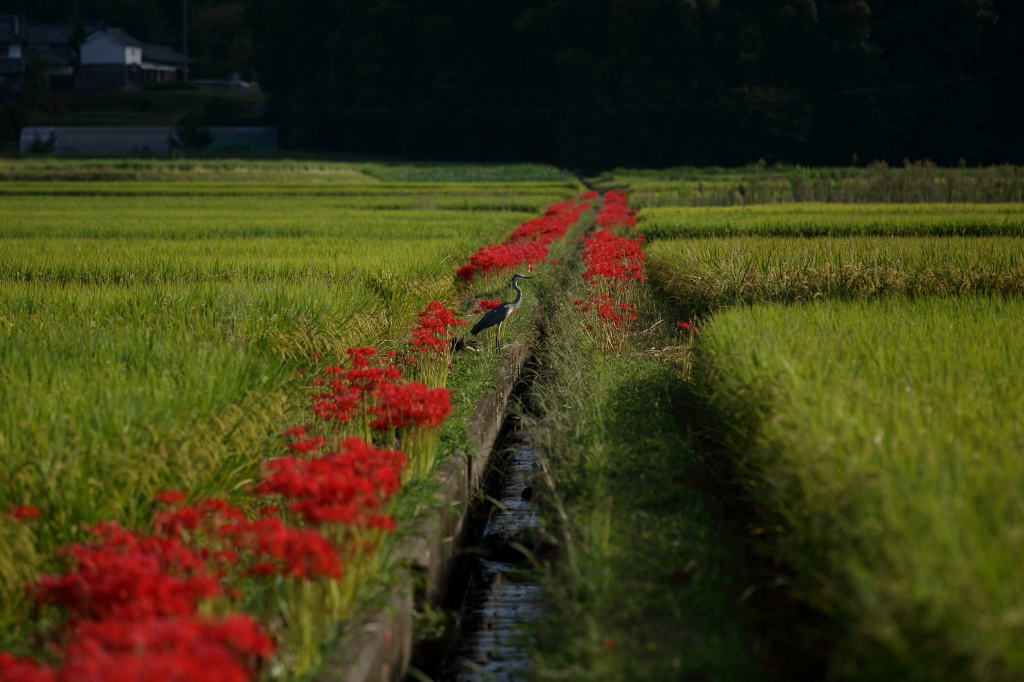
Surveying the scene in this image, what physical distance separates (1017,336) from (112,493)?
16.9 ft

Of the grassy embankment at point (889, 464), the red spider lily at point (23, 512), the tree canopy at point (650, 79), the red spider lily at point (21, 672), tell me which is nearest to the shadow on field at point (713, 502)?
the grassy embankment at point (889, 464)

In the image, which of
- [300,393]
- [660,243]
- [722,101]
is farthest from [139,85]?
[300,393]

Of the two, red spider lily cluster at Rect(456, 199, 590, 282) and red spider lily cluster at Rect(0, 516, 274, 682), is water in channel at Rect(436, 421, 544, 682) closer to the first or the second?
red spider lily cluster at Rect(0, 516, 274, 682)

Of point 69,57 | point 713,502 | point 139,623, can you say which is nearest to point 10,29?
point 69,57

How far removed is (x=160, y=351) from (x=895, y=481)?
3.79 metres

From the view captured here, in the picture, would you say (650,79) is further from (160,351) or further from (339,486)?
(339,486)

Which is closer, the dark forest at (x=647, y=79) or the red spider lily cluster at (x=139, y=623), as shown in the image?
the red spider lily cluster at (x=139, y=623)

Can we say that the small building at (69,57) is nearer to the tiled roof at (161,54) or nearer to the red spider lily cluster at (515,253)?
the tiled roof at (161,54)

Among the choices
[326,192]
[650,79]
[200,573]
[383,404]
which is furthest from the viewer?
[650,79]

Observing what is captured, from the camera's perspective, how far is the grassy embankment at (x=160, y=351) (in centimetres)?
356

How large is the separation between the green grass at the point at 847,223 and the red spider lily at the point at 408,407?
35.1 feet

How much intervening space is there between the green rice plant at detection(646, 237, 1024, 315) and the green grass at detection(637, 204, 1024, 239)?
387 cm

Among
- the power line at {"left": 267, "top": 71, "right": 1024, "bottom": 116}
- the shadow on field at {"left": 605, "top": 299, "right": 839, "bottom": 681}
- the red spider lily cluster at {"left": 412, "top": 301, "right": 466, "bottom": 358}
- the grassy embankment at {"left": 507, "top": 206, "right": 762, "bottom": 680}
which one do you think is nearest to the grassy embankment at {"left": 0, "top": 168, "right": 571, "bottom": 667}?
the red spider lily cluster at {"left": 412, "top": 301, "right": 466, "bottom": 358}

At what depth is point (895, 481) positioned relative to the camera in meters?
3.12
